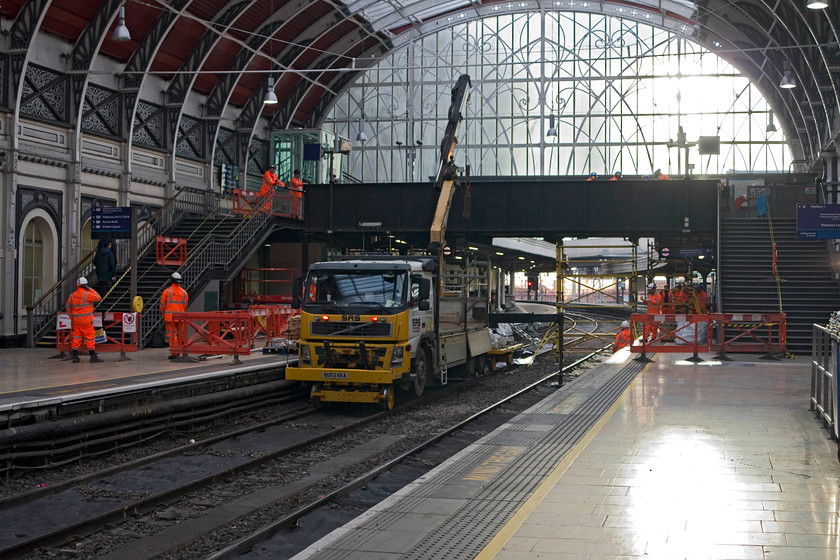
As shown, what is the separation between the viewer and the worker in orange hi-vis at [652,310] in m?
24.7

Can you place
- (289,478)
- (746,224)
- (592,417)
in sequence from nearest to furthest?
(289,478) < (592,417) < (746,224)

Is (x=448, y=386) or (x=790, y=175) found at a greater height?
(x=790, y=175)

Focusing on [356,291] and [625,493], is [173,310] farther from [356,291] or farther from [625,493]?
[625,493]

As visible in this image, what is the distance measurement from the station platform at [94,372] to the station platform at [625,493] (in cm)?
609

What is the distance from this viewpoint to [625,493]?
8727mm

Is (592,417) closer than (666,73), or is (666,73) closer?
(592,417)

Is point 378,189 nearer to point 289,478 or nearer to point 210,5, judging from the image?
point 210,5

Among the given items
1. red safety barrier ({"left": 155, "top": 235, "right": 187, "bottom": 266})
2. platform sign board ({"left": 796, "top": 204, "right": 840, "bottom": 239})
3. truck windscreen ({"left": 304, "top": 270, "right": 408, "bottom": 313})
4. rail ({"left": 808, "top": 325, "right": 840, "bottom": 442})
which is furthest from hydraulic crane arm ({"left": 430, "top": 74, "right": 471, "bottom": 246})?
rail ({"left": 808, "top": 325, "right": 840, "bottom": 442})

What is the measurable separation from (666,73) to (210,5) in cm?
2449

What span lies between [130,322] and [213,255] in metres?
6.98

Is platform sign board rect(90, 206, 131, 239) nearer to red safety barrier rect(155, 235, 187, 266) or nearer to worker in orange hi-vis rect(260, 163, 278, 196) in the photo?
red safety barrier rect(155, 235, 187, 266)

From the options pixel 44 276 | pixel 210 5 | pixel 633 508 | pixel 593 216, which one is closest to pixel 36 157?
pixel 44 276

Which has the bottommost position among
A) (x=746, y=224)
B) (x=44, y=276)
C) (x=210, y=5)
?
(x=44, y=276)

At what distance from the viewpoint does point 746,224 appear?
31.8 meters
